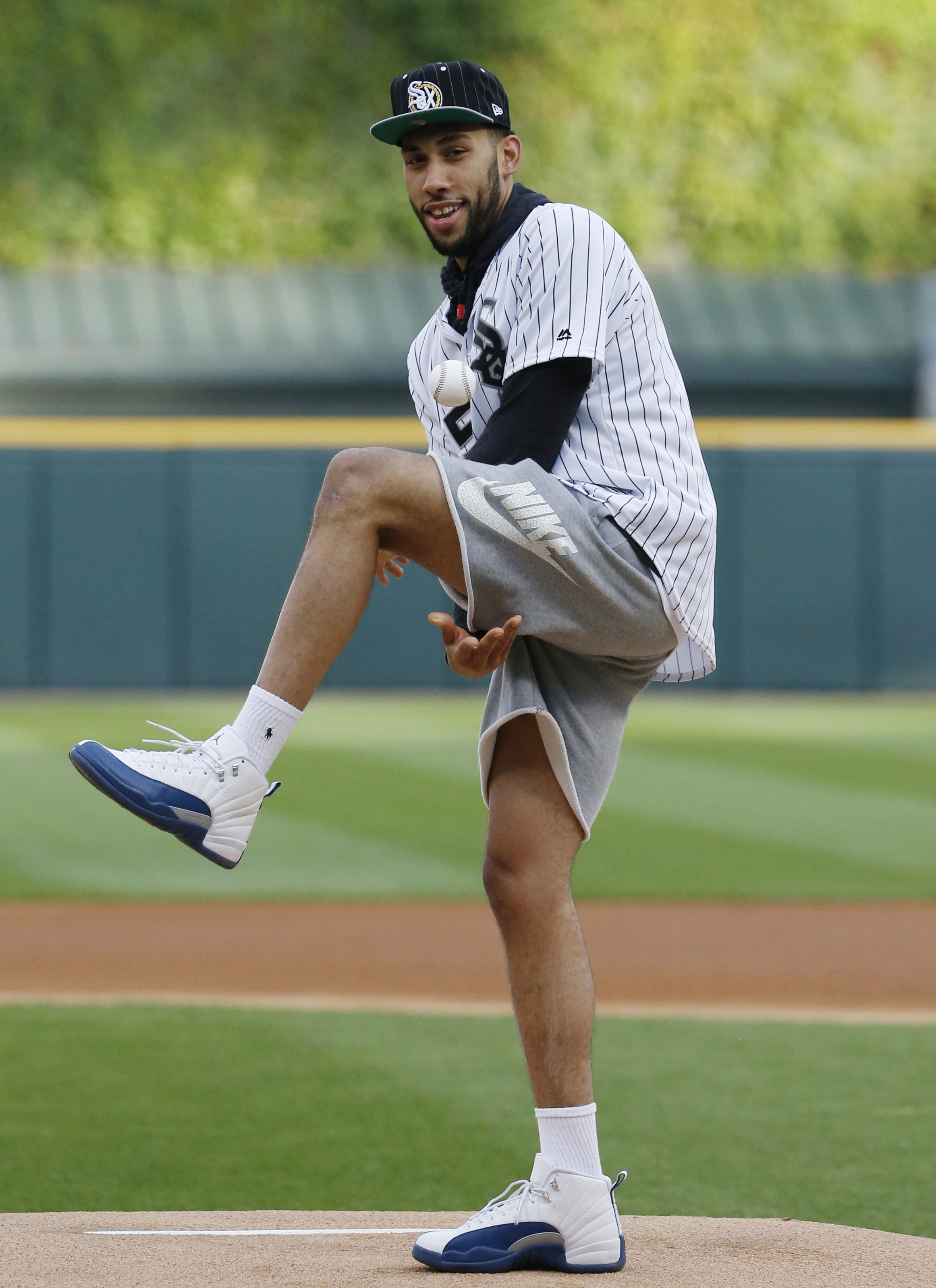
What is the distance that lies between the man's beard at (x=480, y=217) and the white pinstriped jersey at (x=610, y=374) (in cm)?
6

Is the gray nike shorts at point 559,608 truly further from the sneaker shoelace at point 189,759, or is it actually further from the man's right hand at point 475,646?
the sneaker shoelace at point 189,759

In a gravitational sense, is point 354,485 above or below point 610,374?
below

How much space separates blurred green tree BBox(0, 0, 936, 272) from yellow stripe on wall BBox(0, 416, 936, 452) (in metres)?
8.78

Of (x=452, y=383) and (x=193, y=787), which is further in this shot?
(x=452, y=383)

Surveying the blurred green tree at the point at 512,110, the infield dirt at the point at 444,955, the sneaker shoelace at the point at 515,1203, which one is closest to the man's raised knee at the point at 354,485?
the sneaker shoelace at the point at 515,1203

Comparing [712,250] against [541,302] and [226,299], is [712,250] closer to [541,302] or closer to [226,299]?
[226,299]

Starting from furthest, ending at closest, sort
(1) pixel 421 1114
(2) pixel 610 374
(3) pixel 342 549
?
(1) pixel 421 1114
(2) pixel 610 374
(3) pixel 342 549

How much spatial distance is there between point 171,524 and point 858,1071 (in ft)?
42.6

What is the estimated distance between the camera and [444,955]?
711 cm

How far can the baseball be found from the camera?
9.96ft

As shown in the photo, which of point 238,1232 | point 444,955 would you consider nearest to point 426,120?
point 238,1232

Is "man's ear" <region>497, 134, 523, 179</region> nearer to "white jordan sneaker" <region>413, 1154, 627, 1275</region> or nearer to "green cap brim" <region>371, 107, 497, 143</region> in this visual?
"green cap brim" <region>371, 107, 497, 143</region>

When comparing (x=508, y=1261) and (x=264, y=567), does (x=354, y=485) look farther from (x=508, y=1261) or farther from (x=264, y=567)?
(x=264, y=567)

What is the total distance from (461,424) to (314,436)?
14.7 metres
